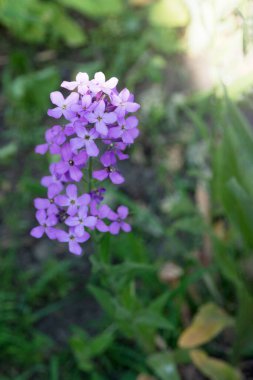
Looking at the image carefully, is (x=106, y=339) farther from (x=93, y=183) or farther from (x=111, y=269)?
(x=93, y=183)

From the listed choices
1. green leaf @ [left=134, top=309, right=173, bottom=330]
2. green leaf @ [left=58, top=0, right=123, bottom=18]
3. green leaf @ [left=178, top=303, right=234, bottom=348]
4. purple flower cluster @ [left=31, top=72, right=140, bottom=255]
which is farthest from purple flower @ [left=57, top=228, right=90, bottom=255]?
green leaf @ [left=58, top=0, right=123, bottom=18]

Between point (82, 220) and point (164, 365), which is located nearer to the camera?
point (82, 220)

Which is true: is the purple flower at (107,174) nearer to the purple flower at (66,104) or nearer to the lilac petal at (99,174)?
the lilac petal at (99,174)

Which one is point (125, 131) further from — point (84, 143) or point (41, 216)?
point (41, 216)

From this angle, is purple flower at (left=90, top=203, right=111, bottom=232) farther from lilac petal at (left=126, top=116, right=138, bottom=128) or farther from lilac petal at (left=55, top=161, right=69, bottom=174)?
lilac petal at (left=126, top=116, right=138, bottom=128)

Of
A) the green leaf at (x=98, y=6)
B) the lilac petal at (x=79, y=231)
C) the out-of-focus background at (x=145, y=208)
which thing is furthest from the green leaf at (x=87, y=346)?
the green leaf at (x=98, y=6)

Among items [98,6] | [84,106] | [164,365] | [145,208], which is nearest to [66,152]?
[84,106]

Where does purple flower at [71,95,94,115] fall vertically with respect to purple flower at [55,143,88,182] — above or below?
above
